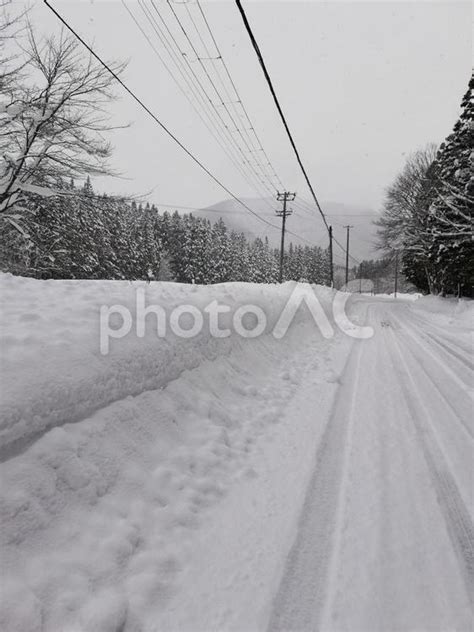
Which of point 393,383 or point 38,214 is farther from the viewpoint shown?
point 38,214

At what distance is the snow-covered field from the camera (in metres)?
2.03

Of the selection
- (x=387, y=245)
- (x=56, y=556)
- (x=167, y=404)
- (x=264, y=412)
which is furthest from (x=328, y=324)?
(x=387, y=245)

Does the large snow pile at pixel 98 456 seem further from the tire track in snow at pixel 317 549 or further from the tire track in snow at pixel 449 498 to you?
the tire track in snow at pixel 449 498

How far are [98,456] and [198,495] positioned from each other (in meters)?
0.96

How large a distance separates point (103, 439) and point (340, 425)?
3041mm

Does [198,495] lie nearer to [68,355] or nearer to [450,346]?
[68,355]

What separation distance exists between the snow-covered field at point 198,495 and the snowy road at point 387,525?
0.01m

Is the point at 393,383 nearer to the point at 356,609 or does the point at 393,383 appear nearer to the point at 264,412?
the point at 264,412

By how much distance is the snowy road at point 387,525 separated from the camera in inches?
79.9

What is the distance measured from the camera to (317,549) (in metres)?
2.49

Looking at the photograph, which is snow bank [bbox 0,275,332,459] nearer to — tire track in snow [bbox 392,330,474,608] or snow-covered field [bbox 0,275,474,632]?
snow-covered field [bbox 0,275,474,632]

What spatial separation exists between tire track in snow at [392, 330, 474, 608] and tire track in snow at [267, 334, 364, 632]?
0.81 m

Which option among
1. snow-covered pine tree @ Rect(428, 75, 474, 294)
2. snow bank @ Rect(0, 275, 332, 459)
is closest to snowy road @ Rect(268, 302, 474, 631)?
snow bank @ Rect(0, 275, 332, 459)

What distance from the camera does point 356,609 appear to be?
2027mm
